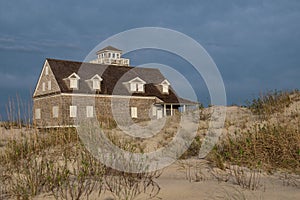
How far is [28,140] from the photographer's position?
630cm

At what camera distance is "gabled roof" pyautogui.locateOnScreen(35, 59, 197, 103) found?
28.7m

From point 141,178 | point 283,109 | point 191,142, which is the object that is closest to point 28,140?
point 141,178

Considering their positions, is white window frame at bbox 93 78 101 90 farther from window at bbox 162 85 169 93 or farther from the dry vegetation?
the dry vegetation

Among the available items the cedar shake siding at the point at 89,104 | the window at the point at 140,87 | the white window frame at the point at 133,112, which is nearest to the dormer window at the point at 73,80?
the cedar shake siding at the point at 89,104

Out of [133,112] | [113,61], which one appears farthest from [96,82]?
[113,61]

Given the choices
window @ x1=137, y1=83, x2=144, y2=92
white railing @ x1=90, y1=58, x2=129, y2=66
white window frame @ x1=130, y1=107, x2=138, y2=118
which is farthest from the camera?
white railing @ x1=90, y1=58, x2=129, y2=66

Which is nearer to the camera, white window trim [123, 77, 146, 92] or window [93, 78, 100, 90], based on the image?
window [93, 78, 100, 90]

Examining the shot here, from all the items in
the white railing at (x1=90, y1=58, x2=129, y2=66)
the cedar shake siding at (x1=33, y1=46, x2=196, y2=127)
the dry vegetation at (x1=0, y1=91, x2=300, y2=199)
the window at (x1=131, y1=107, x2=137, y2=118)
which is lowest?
the dry vegetation at (x1=0, y1=91, x2=300, y2=199)

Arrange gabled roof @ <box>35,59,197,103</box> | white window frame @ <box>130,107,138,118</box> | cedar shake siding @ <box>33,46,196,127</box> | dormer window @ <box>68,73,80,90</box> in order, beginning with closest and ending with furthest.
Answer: cedar shake siding @ <box>33,46,196,127</box>, dormer window @ <box>68,73,80,90</box>, gabled roof @ <box>35,59,197,103</box>, white window frame @ <box>130,107,138,118</box>

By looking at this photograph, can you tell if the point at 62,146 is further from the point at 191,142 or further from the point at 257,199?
the point at 257,199

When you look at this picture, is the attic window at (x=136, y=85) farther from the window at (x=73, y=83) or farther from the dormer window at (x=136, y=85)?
the window at (x=73, y=83)

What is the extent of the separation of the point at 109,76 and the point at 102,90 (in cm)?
220

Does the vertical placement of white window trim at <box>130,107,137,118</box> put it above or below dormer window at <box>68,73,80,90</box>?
below

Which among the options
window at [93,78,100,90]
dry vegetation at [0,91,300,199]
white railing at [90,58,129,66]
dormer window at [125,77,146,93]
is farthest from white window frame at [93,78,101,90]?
dry vegetation at [0,91,300,199]
